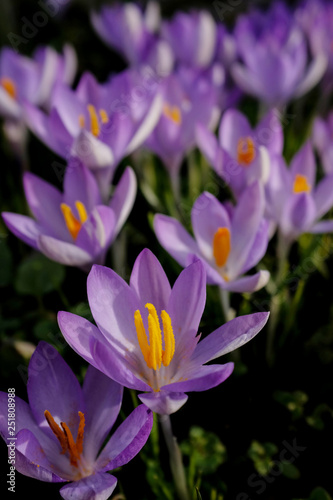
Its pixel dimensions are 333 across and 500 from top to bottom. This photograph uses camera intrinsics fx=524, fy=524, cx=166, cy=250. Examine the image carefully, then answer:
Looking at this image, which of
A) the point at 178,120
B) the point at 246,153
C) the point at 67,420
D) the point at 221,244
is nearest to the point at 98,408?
the point at 67,420

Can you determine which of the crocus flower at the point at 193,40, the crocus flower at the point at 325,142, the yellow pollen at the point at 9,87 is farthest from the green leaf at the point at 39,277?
the crocus flower at the point at 193,40

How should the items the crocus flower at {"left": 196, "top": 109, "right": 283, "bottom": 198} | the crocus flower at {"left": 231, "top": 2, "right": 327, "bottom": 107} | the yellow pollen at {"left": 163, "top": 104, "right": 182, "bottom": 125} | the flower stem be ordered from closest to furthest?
the flower stem < the crocus flower at {"left": 196, "top": 109, "right": 283, "bottom": 198} < the yellow pollen at {"left": 163, "top": 104, "right": 182, "bottom": 125} < the crocus flower at {"left": 231, "top": 2, "right": 327, "bottom": 107}

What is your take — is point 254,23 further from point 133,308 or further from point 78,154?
point 133,308

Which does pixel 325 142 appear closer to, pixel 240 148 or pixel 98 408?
pixel 240 148

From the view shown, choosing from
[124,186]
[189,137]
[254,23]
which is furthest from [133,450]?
[254,23]

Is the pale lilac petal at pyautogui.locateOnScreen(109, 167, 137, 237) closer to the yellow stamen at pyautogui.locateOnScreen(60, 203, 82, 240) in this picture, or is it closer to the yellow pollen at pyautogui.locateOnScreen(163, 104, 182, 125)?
the yellow stamen at pyautogui.locateOnScreen(60, 203, 82, 240)

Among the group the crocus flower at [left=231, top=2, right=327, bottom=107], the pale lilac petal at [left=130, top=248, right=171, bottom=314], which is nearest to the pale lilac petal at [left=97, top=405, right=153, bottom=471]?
the pale lilac petal at [left=130, top=248, right=171, bottom=314]
